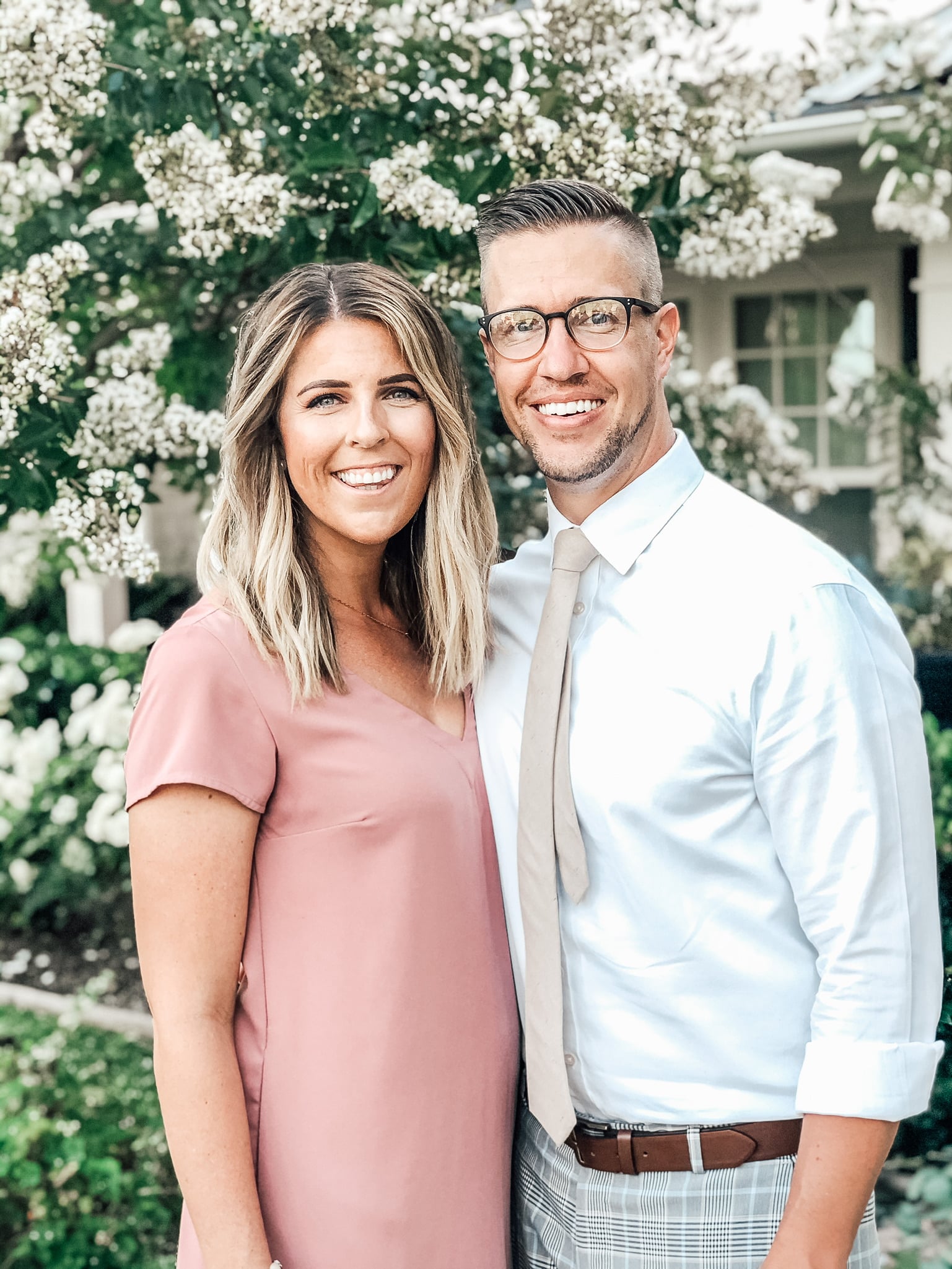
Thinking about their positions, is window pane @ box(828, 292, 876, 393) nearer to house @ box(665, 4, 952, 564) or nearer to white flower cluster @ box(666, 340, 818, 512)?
house @ box(665, 4, 952, 564)

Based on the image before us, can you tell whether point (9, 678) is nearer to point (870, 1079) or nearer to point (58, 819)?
point (58, 819)

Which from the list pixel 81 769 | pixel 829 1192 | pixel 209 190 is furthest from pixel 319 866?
pixel 81 769

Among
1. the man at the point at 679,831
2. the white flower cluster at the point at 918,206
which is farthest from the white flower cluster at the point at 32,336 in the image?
the white flower cluster at the point at 918,206

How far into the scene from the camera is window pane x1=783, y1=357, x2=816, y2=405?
283 inches

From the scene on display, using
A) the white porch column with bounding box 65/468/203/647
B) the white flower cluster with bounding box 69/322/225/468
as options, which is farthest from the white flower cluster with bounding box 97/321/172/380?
the white porch column with bounding box 65/468/203/647

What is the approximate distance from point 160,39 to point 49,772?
3.35 meters

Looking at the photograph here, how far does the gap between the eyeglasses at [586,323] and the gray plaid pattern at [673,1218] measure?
128cm

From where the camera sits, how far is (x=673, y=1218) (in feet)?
5.94

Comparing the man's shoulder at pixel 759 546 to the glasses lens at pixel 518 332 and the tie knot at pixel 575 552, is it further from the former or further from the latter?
the glasses lens at pixel 518 332

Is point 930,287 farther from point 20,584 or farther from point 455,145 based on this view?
point 20,584

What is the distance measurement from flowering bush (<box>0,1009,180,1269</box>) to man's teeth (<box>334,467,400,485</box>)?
6.77 ft


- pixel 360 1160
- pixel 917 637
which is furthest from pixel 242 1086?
pixel 917 637

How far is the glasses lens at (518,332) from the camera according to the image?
2018 mm

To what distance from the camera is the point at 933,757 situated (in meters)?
3.55
